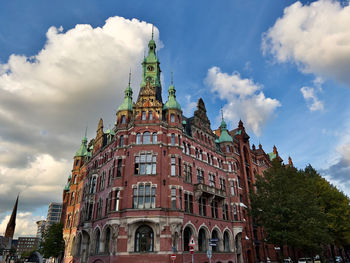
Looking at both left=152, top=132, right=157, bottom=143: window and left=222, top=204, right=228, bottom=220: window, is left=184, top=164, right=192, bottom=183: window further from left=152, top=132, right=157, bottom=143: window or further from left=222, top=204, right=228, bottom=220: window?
left=222, top=204, right=228, bottom=220: window

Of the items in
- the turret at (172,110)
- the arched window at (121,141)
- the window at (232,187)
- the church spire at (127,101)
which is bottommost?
the window at (232,187)

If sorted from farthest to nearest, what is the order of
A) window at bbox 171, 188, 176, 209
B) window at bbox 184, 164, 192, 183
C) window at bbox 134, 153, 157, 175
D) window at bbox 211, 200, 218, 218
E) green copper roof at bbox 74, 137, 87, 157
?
1. green copper roof at bbox 74, 137, 87, 157
2. window at bbox 211, 200, 218, 218
3. window at bbox 184, 164, 192, 183
4. window at bbox 134, 153, 157, 175
5. window at bbox 171, 188, 176, 209

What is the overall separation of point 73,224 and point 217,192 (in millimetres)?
30020

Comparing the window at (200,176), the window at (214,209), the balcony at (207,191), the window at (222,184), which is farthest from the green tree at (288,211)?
the window at (222,184)

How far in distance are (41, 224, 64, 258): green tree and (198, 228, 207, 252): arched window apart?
1404 inches

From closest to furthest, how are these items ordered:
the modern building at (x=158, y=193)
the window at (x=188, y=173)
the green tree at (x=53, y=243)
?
the modern building at (x=158, y=193) < the window at (x=188, y=173) < the green tree at (x=53, y=243)

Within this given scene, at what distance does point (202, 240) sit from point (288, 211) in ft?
44.1

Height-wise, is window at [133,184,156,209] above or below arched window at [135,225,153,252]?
above

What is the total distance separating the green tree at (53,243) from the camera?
2151 inches

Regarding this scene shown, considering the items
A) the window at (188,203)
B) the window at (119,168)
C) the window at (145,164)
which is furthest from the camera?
the window at (119,168)

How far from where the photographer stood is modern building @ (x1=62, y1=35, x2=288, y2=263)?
32031mm

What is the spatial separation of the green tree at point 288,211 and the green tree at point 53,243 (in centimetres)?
4386

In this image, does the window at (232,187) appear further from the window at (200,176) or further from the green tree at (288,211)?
the green tree at (288,211)

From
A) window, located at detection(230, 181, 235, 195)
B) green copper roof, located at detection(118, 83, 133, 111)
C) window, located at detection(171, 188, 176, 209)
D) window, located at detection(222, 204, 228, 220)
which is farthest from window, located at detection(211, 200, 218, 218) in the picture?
green copper roof, located at detection(118, 83, 133, 111)
